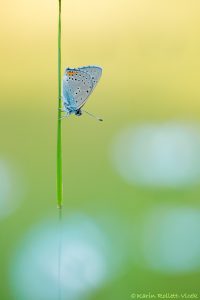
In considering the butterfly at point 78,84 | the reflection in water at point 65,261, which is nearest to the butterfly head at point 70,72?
the butterfly at point 78,84

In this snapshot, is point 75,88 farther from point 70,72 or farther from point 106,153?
point 106,153

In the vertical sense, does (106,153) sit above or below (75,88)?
below

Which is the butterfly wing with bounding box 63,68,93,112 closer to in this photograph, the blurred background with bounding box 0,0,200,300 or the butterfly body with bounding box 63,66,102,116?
the butterfly body with bounding box 63,66,102,116

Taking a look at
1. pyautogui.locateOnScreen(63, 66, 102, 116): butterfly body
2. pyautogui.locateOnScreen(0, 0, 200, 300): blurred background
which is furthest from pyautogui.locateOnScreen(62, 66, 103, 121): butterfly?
pyautogui.locateOnScreen(0, 0, 200, 300): blurred background

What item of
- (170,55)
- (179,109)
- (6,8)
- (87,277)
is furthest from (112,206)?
(6,8)

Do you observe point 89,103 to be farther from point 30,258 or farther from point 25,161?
point 30,258

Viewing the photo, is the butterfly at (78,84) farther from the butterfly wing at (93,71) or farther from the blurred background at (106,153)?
the blurred background at (106,153)

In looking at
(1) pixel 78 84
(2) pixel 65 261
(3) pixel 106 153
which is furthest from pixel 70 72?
(2) pixel 65 261
